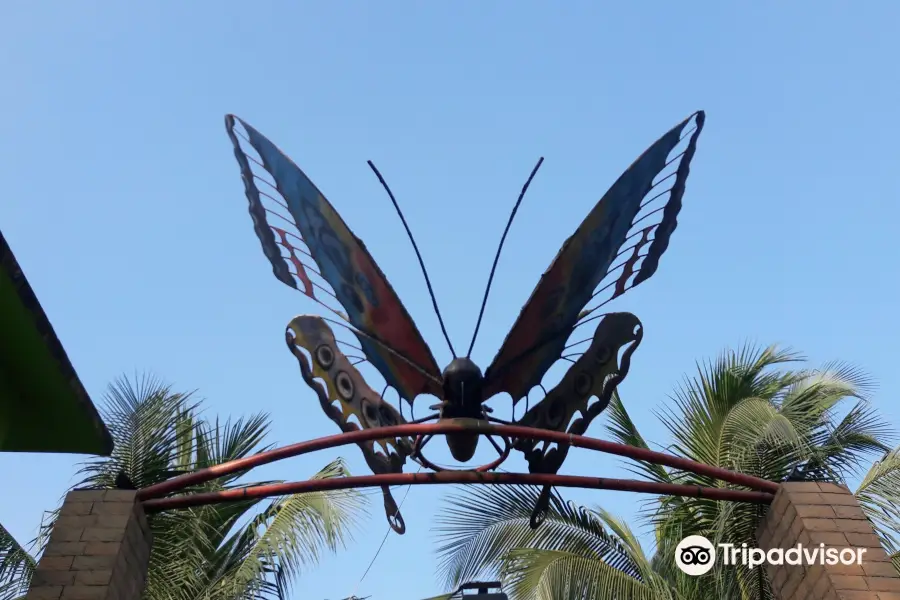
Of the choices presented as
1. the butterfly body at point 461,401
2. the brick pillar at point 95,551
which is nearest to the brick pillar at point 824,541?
the butterfly body at point 461,401

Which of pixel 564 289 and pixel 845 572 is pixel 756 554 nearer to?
pixel 845 572

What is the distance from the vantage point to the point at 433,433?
568 centimetres

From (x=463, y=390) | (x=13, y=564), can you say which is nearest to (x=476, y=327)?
(x=463, y=390)

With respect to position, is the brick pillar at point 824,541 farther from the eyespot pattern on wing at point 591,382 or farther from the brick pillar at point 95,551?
the brick pillar at point 95,551

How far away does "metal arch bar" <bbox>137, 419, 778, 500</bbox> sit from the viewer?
5574 mm

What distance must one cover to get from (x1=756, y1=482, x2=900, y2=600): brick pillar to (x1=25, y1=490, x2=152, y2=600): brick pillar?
3.68 meters

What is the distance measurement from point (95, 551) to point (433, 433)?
193cm

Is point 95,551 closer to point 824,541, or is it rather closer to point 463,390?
point 463,390

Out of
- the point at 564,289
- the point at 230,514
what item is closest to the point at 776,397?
the point at 564,289

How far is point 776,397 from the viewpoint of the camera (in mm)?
10391

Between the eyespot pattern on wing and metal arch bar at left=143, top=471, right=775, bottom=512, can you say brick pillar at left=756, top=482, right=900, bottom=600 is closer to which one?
metal arch bar at left=143, top=471, right=775, bottom=512

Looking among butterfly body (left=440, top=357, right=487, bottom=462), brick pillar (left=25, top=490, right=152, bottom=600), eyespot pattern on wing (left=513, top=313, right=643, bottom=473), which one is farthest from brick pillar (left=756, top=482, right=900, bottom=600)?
brick pillar (left=25, top=490, right=152, bottom=600)

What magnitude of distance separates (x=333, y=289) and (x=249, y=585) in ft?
10.9

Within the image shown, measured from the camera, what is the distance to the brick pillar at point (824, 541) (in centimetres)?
517
